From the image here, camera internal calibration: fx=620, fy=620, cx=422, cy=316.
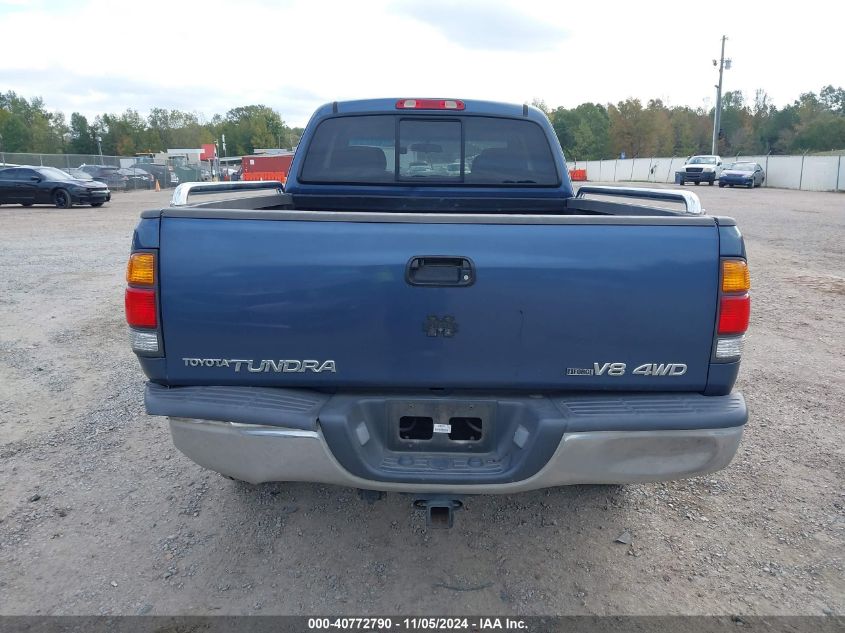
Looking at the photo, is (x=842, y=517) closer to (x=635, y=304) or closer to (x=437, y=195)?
(x=635, y=304)

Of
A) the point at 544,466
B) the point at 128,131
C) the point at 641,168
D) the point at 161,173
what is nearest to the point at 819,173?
the point at 641,168

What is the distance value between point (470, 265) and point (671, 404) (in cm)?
96

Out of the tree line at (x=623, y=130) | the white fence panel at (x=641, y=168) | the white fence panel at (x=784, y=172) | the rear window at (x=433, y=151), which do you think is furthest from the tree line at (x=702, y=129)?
the rear window at (x=433, y=151)

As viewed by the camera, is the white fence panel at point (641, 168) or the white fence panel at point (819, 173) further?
the white fence panel at point (641, 168)

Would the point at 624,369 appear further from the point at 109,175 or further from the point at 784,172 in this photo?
the point at 784,172

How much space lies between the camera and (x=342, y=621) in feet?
8.36

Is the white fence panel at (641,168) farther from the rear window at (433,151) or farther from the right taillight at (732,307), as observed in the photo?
the right taillight at (732,307)

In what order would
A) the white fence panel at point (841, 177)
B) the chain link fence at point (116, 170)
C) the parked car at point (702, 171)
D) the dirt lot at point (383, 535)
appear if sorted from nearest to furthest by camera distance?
the dirt lot at point (383, 535), the white fence panel at point (841, 177), the chain link fence at point (116, 170), the parked car at point (702, 171)

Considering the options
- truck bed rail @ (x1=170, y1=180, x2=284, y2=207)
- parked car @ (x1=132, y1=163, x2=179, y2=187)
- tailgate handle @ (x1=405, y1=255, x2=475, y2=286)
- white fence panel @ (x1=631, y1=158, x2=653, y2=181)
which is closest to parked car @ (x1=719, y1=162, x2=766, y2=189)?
white fence panel @ (x1=631, y1=158, x2=653, y2=181)

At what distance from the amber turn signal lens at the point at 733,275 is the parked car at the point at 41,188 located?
23234mm

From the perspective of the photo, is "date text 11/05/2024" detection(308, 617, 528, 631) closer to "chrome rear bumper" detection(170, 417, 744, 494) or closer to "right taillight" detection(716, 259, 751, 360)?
"chrome rear bumper" detection(170, 417, 744, 494)

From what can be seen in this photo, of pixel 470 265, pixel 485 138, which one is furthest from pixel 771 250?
pixel 470 265

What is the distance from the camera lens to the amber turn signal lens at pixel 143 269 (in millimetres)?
2348

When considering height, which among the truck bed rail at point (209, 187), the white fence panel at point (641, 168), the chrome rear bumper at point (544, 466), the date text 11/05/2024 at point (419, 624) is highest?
the white fence panel at point (641, 168)
